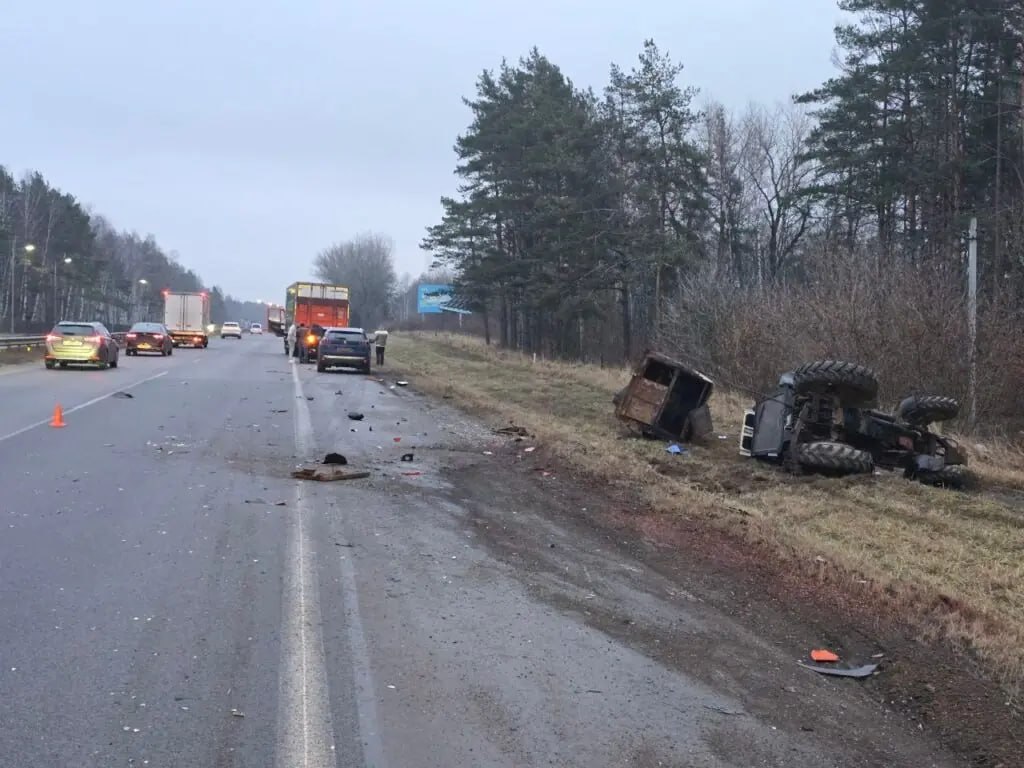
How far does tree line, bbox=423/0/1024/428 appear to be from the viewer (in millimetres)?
20188

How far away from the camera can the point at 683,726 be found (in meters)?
4.79

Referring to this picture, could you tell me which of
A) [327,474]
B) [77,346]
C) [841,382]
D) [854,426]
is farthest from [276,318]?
[841,382]

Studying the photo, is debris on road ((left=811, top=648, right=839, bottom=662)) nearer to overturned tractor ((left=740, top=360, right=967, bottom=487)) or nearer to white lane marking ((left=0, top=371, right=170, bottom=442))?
overturned tractor ((left=740, top=360, right=967, bottom=487))

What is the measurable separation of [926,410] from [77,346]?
27527 millimetres

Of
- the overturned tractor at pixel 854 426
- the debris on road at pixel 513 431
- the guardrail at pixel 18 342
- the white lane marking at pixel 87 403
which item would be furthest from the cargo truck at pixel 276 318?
the overturned tractor at pixel 854 426

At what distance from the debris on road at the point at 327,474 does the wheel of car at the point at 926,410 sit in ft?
24.4

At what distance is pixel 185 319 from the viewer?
→ 5912 cm

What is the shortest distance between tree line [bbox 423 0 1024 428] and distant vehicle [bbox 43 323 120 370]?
18.7 meters

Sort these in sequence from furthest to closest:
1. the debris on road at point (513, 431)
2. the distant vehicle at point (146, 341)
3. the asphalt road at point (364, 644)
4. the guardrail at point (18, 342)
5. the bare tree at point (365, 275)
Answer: the bare tree at point (365, 275) → the distant vehicle at point (146, 341) → the guardrail at point (18, 342) → the debris on road at point (513, 431) → the asphalt road at point (364, 644)

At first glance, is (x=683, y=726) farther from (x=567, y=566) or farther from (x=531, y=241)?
(x=531, y=241)

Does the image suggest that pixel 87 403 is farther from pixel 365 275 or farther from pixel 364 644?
pixel 365 275

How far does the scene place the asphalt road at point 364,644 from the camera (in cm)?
450

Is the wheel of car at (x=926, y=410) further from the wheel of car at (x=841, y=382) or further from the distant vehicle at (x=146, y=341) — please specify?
the distant vehicle at (x=146, y=341)

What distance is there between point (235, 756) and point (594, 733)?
1.66m
